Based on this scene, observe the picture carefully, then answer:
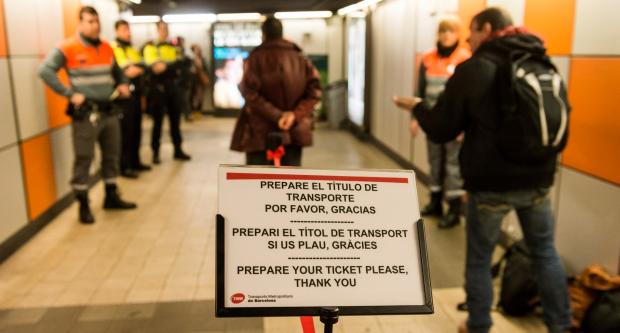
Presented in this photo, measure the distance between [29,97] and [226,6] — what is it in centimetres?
773

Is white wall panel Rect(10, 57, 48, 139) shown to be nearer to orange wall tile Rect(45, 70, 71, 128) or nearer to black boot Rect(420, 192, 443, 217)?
orange wall tile Rect(45, 70, 71, 128)

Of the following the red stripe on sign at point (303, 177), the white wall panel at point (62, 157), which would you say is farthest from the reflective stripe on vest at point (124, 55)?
the red stripe on sign at point (303, 177)

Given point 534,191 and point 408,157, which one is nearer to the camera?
point 534,191

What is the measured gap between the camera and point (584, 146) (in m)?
3.03

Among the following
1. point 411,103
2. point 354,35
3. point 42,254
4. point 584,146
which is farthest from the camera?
point 354,35

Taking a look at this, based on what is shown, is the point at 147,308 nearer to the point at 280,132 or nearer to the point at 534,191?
the point at 280,132

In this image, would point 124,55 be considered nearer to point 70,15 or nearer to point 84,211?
point 70,15

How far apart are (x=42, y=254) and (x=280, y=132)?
1.90 m

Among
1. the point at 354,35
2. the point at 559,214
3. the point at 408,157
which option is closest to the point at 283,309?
the point at 559,214

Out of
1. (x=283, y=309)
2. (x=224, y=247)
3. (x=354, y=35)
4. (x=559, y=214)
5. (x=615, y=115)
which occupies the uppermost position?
(x=354, y=35)

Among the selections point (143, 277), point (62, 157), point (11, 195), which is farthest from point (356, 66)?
point (143, 277)

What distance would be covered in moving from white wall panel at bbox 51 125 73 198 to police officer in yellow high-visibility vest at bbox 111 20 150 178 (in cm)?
97

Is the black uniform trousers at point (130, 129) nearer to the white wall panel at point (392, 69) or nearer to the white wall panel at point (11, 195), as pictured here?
the white wall panel at point (11, 195)

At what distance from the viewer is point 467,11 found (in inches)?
182
